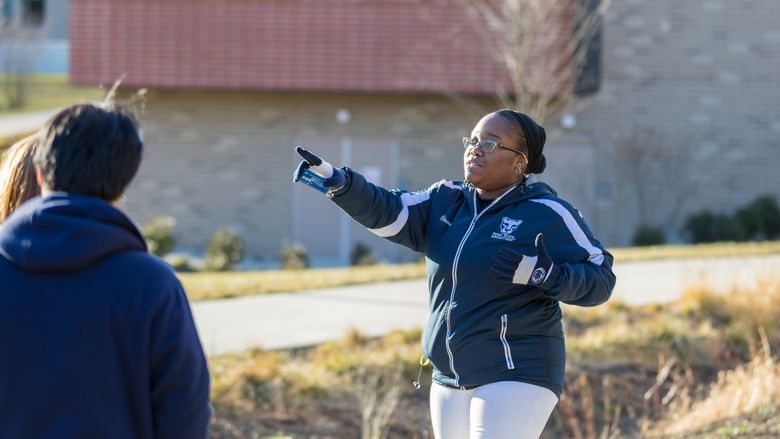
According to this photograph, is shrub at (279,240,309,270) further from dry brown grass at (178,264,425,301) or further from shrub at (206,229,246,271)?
dry brown grass at (178,264,425,301)

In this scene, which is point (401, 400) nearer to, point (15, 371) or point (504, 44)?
point (15, 371)

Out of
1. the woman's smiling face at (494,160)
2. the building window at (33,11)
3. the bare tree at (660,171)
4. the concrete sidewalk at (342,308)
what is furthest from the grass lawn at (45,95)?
the woman's smiling face at (494,160)

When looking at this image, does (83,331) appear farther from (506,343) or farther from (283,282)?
(283,282)

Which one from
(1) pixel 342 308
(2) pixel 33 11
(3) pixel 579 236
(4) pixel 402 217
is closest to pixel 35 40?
(2) pixel 33 11

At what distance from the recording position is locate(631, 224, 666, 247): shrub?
20844mm

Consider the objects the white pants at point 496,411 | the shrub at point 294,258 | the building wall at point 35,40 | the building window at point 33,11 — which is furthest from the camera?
the building window at point 33,11

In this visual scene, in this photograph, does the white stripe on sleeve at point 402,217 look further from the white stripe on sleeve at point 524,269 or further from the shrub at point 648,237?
the shrub at point 648,237

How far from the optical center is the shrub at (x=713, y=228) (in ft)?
68.9

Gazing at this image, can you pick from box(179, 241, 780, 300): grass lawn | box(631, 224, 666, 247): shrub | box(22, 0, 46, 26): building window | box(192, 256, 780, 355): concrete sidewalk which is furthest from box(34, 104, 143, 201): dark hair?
box(22, 0, 46, 26): building window

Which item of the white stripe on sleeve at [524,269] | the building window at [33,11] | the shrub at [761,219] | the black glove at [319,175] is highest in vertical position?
the building window at [33,11]

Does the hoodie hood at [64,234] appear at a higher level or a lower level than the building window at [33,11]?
lower

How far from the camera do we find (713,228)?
69.3ft

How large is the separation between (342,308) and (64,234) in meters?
8.33

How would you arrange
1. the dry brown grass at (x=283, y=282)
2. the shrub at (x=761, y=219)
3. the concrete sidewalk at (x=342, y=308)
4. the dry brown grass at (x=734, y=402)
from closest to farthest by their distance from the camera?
1. the dry brown grass at (x=734, y=402)
2. the concrete sidewalk at (x=342, y=308)
3. the dry brown grass at (x=283, y=282)
4. the shrub at (x=761, y=219)
